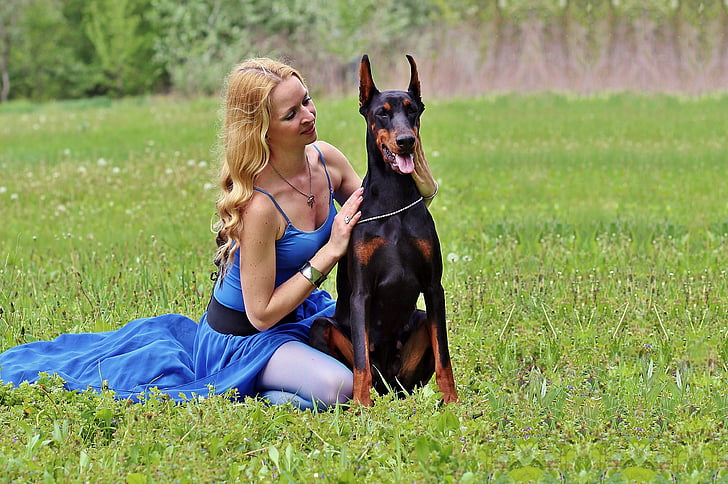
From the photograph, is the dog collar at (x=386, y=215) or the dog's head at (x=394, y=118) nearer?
the dog's head at (x=394, y=118)

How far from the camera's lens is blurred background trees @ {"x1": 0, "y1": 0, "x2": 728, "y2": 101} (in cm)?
1503

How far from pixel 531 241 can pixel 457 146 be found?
496 cm

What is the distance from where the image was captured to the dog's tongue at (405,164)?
3529mm

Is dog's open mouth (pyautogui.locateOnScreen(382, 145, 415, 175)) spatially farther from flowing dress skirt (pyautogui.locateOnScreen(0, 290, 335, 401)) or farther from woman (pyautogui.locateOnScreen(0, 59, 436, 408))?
flowing dress skirt (pyautogui.locateOnScreen(0, 290, 335, 401))

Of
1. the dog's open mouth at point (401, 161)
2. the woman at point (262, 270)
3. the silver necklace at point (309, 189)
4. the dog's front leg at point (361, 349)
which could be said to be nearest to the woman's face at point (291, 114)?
the woman at point (262, 270)

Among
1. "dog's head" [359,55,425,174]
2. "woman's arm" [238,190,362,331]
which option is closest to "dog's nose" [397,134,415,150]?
"dog's head" [359,55,425,174]

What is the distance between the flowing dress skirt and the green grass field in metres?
0.28

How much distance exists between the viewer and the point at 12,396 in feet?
13.0

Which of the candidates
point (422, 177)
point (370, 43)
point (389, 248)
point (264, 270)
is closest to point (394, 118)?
point (422, 177)

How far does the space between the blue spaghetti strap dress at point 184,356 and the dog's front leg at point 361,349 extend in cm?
56

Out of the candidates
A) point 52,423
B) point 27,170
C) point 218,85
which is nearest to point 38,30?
point 218,85

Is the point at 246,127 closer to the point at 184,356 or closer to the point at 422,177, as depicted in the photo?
the point at 422,177

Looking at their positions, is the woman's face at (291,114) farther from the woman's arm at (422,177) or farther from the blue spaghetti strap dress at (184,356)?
the woman's arm at (422,177)

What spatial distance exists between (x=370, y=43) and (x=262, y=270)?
849 inches
